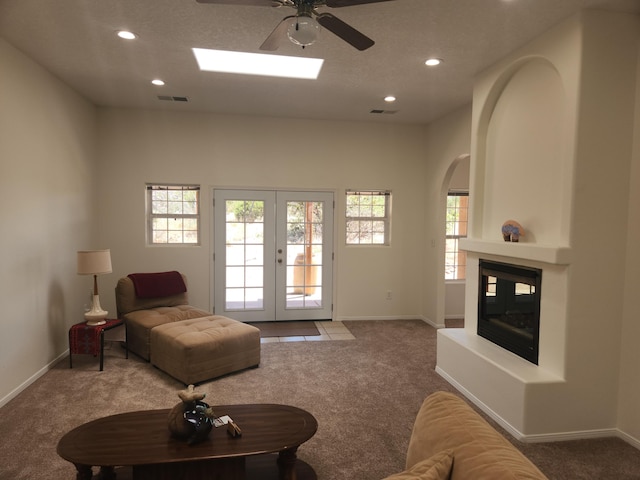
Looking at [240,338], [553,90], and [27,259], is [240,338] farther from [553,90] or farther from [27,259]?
[553,90]

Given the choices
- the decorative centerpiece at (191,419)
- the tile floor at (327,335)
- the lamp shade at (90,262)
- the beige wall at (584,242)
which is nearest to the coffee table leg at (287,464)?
the decorative centerpiece at (191,419)

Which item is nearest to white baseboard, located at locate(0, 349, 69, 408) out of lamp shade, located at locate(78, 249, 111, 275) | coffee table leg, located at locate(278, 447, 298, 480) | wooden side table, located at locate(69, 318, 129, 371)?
wooden side table, located at locate(69, 318, 129, 371)

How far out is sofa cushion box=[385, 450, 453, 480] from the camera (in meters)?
1.16

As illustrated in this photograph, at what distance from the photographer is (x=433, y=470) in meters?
1.18

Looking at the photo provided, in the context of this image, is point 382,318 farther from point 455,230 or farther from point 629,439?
point 629,439

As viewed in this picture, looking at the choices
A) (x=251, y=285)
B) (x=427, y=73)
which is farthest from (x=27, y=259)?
(x=427, y=73)

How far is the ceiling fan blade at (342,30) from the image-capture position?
7.17ft

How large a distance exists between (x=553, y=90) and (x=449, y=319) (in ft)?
12.7

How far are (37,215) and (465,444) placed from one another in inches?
158

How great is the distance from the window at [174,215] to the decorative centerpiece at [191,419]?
3.63 m

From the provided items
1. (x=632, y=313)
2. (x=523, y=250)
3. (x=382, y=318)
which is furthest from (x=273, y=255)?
(x=632, y=313)

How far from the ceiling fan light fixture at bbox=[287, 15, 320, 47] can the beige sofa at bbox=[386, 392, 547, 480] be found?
1.81 metres

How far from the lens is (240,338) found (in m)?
3.89

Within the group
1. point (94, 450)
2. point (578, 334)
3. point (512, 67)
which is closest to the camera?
point (94, 450)
